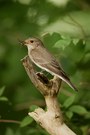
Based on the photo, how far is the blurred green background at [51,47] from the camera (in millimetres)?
4020

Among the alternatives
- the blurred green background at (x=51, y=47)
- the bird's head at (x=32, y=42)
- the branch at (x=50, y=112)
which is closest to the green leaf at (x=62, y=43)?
the blurred green background at (x=51, y=47)

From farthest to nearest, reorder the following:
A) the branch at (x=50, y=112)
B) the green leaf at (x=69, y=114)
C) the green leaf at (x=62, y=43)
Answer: the green leaf at (x=69, y=114) < the green leaf at (x=62, y=43) < the branch at (x=50, y=112)

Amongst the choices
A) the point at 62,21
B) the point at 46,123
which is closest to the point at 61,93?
the point at 62,21

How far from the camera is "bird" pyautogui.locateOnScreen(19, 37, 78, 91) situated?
12.4 feet

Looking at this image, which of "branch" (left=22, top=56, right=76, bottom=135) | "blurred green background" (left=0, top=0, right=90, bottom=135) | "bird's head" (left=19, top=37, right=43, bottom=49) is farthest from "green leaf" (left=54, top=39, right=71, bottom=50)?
"branch" (left=22, top=56, right=76, bottom=135)

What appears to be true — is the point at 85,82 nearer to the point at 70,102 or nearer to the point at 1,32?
the point at 70,102

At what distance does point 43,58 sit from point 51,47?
0.07m

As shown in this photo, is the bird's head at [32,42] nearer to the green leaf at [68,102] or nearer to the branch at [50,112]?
the green leaf at [68,102]

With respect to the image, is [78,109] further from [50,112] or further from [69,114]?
[50,112]

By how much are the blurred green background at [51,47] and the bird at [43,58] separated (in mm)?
43

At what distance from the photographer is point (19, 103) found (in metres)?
4.61

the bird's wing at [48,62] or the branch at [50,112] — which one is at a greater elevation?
the bird's wing at [48,62]

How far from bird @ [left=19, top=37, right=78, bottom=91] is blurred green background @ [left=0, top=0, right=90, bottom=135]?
43 millimetres

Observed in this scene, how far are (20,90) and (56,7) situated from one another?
0.72 metres
